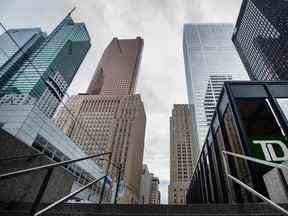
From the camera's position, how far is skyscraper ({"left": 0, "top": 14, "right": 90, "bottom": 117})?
80.9 metres

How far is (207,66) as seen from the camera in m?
111

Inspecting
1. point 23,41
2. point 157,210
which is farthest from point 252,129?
point 23,41

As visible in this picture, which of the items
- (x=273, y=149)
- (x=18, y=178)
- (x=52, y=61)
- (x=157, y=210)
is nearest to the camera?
(x=157, y=210)

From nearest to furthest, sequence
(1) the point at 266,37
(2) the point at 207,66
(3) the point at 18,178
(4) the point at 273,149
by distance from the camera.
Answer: (3) the point at 18,178 < (4) the point at 273,149 < (1) the point at 266,37 < (2) the point at 207,66

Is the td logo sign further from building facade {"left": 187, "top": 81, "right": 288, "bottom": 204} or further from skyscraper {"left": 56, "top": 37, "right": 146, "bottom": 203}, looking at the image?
skyscraper {"left": 56, "top": 37, "right": 146, "bottom": 203}

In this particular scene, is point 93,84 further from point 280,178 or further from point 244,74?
point 280,178

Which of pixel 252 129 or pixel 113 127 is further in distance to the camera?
pixel 113 127

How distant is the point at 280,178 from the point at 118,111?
103m

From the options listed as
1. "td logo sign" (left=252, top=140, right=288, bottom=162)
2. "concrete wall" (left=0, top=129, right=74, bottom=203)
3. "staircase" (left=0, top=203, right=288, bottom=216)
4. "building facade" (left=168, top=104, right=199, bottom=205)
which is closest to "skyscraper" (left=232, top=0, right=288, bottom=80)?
"building facade" (left=168, top=104, right=199, bottom=205)

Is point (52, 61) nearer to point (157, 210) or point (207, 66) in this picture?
point (207, 66)

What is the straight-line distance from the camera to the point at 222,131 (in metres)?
8.35

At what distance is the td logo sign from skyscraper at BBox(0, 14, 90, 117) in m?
78.6

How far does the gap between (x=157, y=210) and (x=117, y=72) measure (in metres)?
177

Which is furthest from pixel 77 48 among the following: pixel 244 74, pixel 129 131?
pixel 244 74
